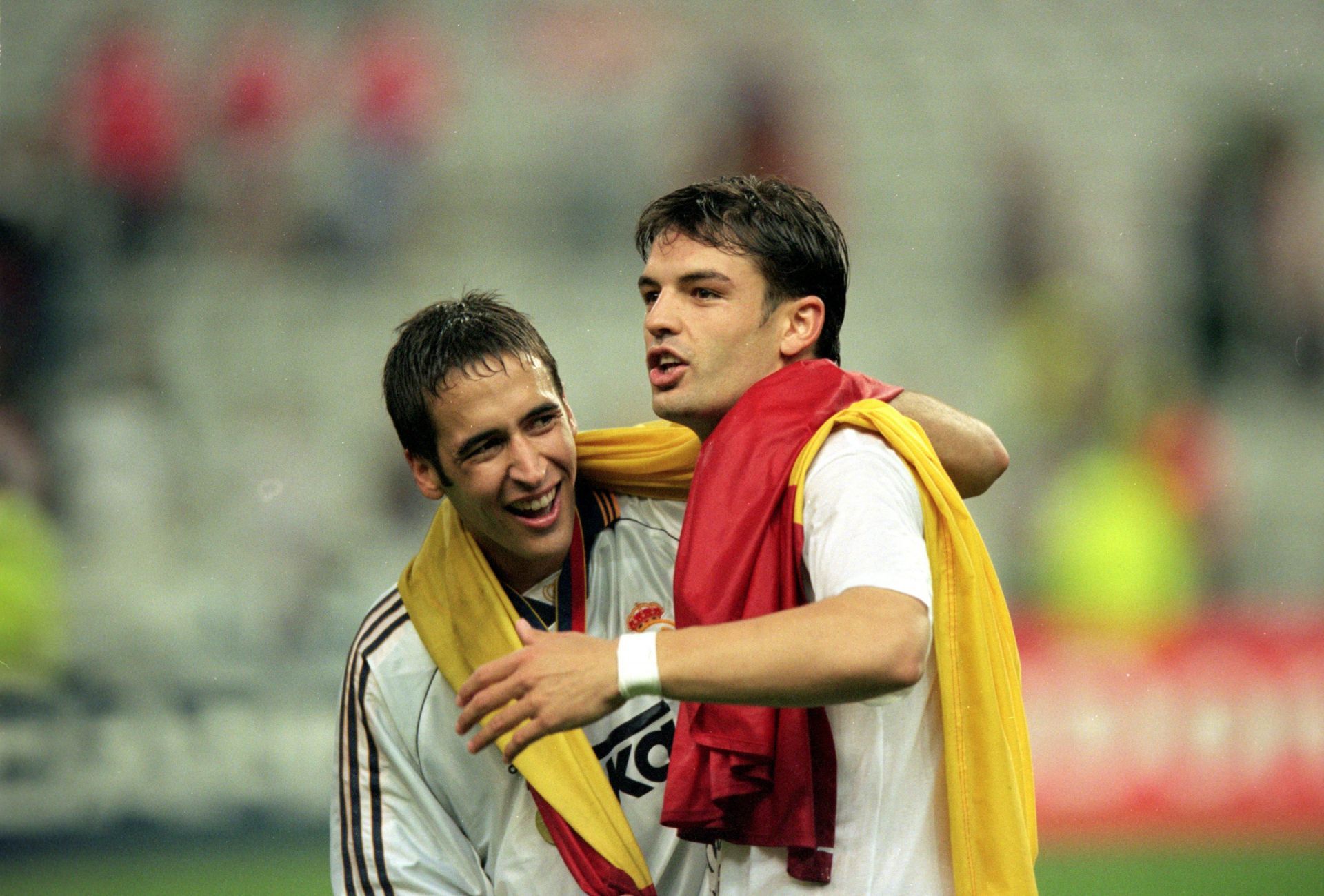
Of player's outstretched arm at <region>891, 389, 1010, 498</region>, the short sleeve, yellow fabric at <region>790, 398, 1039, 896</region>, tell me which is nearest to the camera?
the short sleeve

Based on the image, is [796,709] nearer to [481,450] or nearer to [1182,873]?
[481,450]

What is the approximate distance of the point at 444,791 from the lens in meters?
2.74

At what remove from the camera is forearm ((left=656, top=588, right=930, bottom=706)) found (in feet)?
5.36

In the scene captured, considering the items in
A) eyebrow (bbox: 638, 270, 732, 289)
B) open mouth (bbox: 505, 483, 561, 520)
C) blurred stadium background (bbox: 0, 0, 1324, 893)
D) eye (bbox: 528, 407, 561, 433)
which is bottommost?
open mouth (bbox: 505, 483, 561, 520)

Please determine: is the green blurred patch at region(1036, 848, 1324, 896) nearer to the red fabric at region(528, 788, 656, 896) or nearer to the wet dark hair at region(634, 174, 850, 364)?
the red fabric at region(528, 788, 656, 896)

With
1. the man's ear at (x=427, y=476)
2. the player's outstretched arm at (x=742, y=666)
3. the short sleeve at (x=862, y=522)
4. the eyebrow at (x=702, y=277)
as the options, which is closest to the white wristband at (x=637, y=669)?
the player's outstretched arm at (x=742, y=666)

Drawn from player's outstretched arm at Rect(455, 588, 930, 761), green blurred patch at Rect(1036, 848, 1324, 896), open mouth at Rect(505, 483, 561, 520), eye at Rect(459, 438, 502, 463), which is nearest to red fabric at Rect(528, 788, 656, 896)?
open mouth at Rect(505, 483, 561, 520)

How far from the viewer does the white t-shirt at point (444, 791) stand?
268 centimetres

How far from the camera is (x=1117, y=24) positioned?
8.71 metres

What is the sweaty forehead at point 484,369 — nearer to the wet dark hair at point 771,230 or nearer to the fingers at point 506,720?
the wet dark hair at point 771,230

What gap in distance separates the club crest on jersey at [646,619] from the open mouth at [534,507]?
29cm

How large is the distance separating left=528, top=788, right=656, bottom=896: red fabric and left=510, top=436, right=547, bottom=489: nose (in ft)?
1.93

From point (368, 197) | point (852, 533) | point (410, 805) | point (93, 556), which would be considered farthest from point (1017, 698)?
point (368, 197)

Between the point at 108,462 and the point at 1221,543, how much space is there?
5613 mm
